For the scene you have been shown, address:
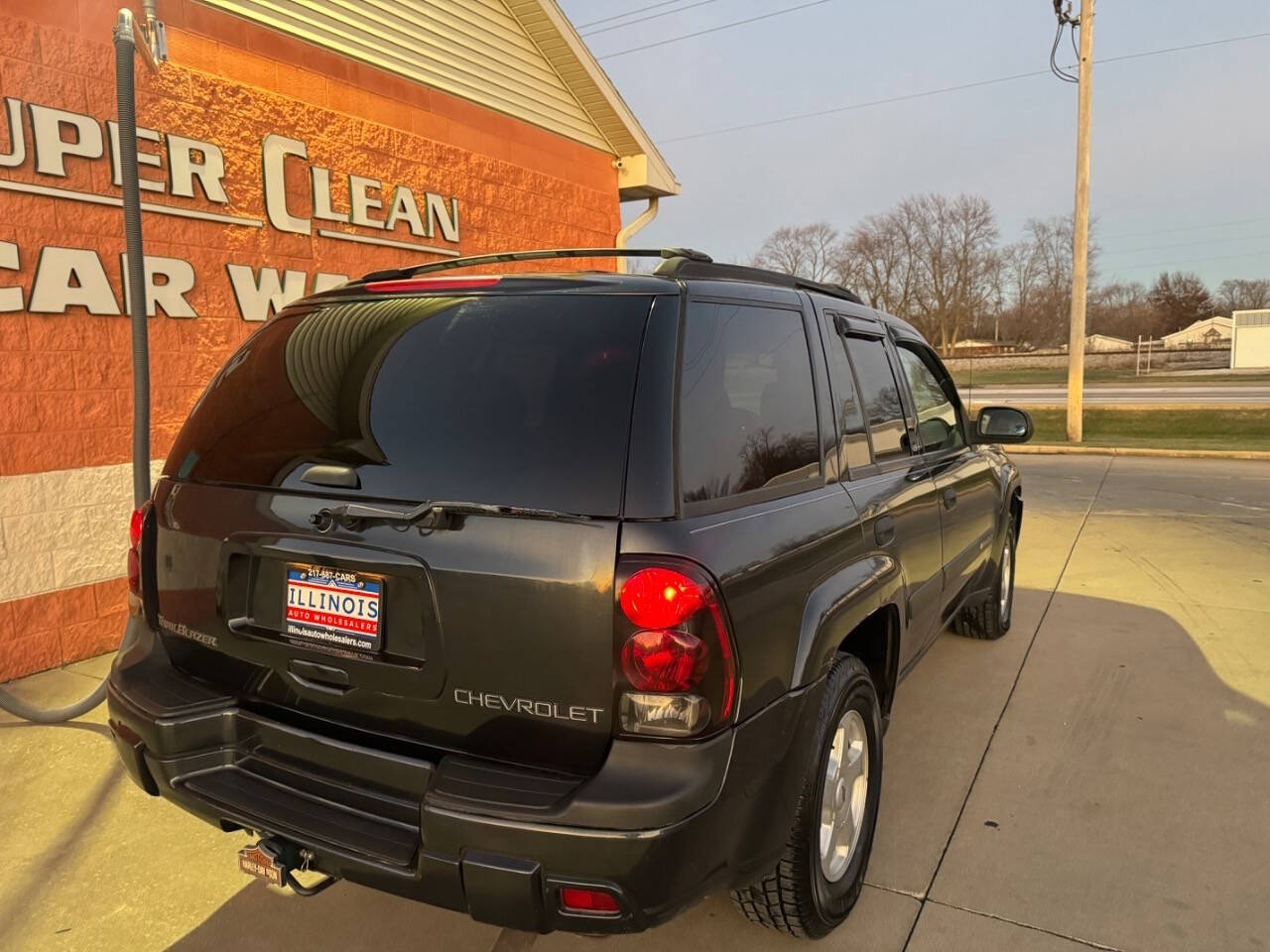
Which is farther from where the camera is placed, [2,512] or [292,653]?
[2,512]

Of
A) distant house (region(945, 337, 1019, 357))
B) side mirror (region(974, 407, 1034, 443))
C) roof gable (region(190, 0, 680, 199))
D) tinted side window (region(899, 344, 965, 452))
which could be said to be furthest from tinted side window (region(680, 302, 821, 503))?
distant house (region(945, 337, 1019, 357))

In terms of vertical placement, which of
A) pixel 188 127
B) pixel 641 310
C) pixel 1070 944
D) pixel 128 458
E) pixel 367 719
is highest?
pixel 188 127

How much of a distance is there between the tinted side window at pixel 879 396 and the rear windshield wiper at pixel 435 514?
4.92 ft

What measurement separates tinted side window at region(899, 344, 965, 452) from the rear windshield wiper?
212cm

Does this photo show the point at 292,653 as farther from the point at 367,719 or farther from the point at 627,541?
the point at 627,541

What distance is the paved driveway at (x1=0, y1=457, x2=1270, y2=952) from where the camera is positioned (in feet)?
8.36

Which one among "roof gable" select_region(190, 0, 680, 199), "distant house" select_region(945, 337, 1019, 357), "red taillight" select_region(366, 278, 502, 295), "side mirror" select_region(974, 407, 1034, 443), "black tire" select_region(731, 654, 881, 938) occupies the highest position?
"distant house" select_region(945, 337, 1019, 357)

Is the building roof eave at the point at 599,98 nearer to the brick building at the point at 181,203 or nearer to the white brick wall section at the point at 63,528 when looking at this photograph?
the brick building at the point at 181,203

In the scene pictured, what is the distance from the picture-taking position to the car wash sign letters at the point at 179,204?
4488mm

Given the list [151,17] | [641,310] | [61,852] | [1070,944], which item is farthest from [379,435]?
[151,17]

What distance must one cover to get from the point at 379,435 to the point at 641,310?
27.4 inches

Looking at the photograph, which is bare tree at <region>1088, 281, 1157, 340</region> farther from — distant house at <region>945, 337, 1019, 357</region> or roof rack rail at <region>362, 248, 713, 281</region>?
roof rack rail at <region>362, 248, 713, 281</region>

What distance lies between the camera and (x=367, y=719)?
6.75 ft

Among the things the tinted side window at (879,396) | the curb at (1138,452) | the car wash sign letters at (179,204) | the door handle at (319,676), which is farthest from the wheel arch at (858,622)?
the curb at (1138,452)
